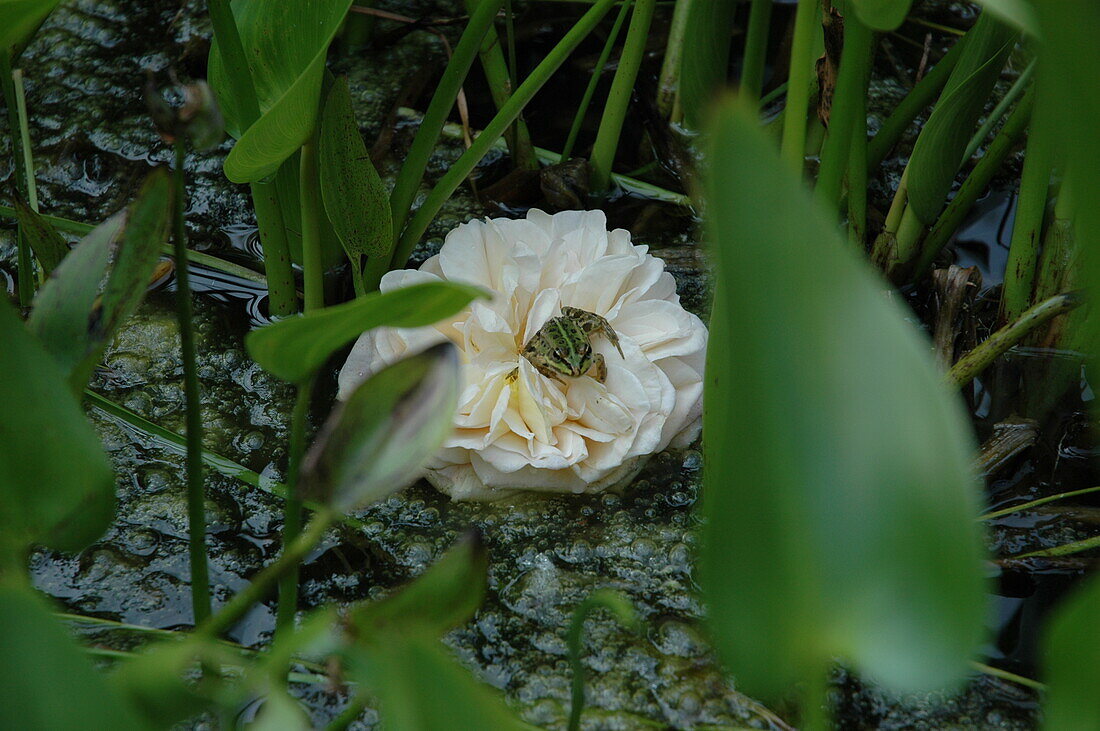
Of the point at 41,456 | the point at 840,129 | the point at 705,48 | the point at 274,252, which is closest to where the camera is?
the point at 41,456

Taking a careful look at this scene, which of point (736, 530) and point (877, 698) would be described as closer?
point (736, 530)

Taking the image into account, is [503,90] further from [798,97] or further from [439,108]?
[798,97]

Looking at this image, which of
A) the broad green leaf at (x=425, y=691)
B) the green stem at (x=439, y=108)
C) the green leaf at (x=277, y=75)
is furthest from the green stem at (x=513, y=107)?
the broad green leaf at (x=425, y=691)

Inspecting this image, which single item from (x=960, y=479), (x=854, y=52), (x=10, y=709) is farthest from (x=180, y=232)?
(x=854, y=52)

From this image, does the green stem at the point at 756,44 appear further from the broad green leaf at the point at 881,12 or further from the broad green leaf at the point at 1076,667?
the broad green leaf at the point at 1076,667

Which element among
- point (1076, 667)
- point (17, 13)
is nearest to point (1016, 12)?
point (1076, 667)

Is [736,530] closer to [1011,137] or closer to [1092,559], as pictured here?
[1092,559]
